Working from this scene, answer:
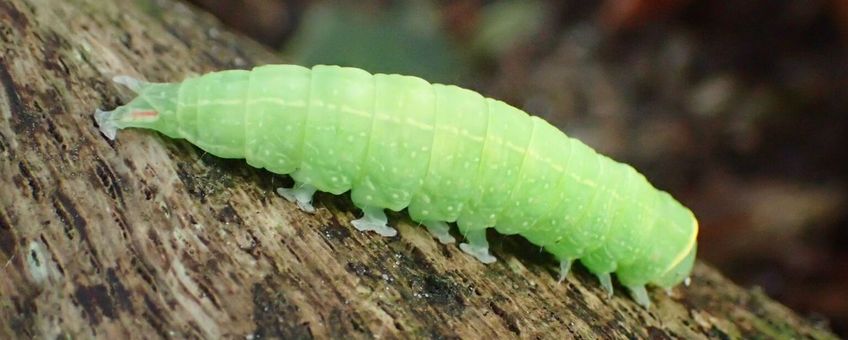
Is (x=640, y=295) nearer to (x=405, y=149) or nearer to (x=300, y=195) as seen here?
(x=405, y=149)

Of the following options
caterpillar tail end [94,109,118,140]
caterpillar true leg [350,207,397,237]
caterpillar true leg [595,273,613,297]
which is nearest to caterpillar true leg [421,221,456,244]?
caterpillar true leg [350,207,397,237]

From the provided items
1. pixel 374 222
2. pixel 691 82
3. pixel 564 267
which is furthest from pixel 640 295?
pixel 691 82

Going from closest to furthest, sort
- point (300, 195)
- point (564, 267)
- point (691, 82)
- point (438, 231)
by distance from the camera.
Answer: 1. point (300, 195)
2. point (438, 231)
3. point (564, 267)
4. point (691, 82)

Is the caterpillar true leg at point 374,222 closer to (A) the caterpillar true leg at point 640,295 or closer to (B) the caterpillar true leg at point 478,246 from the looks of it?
(B) the caterpillar true leg at point 478,246

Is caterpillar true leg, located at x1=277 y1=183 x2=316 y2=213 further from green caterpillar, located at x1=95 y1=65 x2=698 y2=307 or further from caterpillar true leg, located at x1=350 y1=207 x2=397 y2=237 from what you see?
caterpillar true leg, located at x1=350 y1=207 x2=397 y2=237

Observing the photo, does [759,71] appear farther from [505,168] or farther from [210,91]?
[210,91]

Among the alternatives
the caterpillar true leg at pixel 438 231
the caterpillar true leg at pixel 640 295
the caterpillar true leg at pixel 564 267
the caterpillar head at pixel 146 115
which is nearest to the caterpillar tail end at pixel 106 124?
the caterpillar head at pixel 146 115

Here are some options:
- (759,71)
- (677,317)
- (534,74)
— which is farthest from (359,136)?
(759,71)
